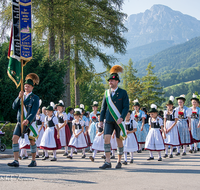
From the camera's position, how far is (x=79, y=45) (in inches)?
924

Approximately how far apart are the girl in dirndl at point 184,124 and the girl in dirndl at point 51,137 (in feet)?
15.3

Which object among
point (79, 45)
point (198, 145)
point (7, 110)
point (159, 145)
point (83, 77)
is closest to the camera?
point (159, 145)

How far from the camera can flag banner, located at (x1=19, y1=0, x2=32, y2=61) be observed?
8.39m

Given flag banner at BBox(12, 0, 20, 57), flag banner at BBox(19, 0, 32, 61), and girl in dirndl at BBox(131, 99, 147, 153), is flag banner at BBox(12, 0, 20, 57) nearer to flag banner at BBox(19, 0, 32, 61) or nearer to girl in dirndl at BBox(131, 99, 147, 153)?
flag banner at BBox(19, 0, 32, 61)

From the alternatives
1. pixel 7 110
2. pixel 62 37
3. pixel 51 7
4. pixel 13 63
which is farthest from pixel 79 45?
pixel 13 63

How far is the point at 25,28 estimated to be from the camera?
8.48 metres

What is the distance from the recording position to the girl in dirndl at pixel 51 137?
9734 mm

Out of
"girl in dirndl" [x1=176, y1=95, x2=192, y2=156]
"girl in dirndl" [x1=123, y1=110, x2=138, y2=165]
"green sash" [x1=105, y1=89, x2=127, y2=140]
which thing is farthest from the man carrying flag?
"girl in dirndl" [x1=176, y1=95, x2=192, y2=156]

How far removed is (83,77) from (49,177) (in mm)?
21790

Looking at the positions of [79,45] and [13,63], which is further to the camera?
[79,45]

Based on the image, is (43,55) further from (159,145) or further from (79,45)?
(159,145)

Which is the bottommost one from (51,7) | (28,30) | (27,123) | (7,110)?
(27,123)

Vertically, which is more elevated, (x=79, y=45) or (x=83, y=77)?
(x=79, y=45)

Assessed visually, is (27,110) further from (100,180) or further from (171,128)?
(171,128)
